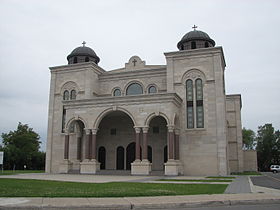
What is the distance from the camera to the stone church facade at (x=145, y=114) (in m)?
29.6

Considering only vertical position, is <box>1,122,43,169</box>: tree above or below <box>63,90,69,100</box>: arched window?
below

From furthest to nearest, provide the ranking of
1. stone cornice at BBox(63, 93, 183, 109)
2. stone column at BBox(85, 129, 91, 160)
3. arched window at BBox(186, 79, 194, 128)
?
arched window at BBox(186, 79, 194, 128), stone column at BBox(85, 129, 91, 160), stone cornice at BBox(63, 93, 183, 109)

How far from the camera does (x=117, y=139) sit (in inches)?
1403

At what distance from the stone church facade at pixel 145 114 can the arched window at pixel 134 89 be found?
11cm

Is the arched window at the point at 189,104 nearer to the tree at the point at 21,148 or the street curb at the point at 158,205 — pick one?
the street curb at the point at 158,205

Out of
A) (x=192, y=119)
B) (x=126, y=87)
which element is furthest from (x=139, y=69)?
(x=192, y=119)

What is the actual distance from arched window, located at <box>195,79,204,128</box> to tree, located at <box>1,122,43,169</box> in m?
31.5

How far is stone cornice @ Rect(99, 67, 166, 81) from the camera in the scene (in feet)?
116

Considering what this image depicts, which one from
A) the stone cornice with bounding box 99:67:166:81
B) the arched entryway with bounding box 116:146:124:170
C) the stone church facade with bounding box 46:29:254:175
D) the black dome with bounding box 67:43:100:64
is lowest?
the arched entryway with bounding box 116:146:124:170

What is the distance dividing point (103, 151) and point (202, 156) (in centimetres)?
1156

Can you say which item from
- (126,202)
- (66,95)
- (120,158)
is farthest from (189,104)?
(126,202)

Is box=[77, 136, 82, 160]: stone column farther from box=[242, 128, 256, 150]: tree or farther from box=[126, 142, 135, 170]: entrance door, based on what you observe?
box=[242, 128, 256, 150]: tree

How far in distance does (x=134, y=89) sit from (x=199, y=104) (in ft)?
26.2

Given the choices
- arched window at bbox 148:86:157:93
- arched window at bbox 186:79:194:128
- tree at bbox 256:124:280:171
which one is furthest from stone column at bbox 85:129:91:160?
tree at bbox 256:124:280:171
